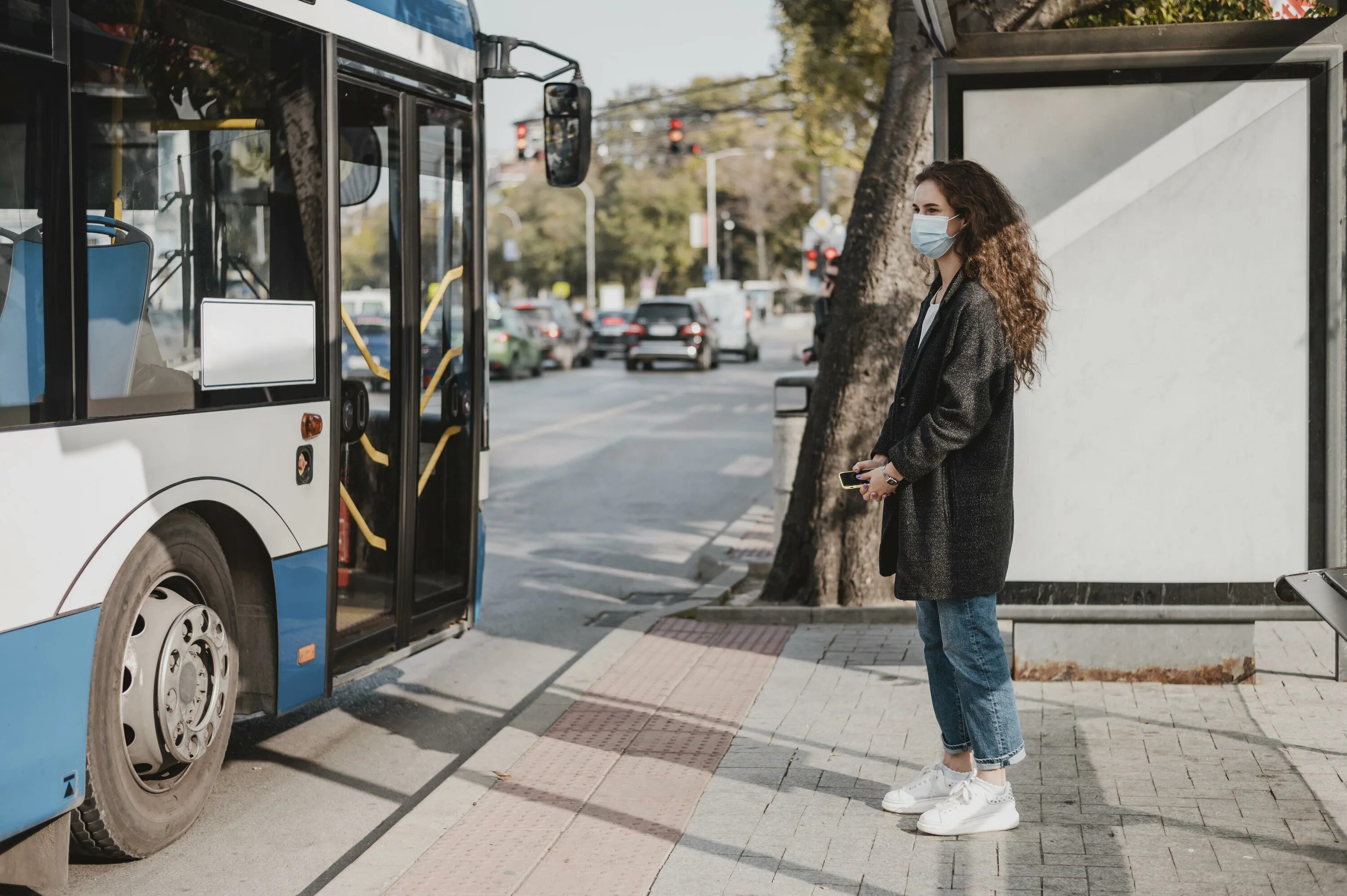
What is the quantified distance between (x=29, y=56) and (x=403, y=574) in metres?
2.87

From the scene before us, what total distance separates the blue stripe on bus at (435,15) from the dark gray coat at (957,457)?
263cm

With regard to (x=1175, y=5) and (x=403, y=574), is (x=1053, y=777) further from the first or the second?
(x=1175, y=5)

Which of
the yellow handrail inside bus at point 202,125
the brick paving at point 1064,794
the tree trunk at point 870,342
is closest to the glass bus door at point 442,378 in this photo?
the yellow handrail inside bus at point 202,125

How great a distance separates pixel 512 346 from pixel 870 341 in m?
26.5

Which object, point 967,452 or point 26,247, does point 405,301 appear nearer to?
point 26,247

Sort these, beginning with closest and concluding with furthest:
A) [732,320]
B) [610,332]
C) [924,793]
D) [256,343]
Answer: [924,793]
[256,343]
[732,320]
[610,332]

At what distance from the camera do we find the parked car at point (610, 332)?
4888 cm

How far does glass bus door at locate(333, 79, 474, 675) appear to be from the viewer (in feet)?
20.5

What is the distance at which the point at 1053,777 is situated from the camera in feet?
17.9

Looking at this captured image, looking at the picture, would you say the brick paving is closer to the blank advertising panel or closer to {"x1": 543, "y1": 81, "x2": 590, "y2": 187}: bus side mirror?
the blank advertising panel

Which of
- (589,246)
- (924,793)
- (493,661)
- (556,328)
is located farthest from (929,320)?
(589,246)

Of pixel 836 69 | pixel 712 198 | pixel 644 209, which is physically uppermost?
pixel 644 209

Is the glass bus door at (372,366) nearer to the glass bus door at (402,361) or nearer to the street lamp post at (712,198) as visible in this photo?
the glass bus door at (402,361)

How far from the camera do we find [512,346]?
34688 millimetres
